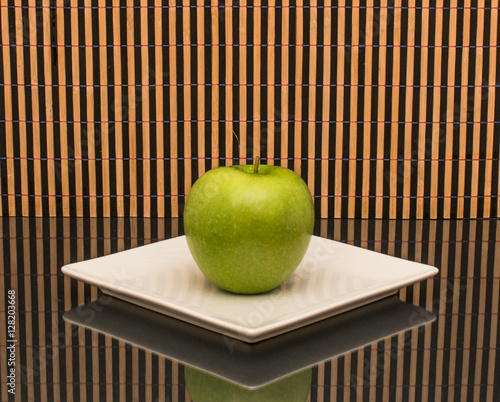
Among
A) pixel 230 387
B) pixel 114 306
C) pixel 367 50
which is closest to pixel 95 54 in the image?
pixel 367 50

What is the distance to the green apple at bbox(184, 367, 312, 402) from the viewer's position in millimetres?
753

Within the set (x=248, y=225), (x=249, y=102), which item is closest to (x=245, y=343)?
(x=248, y=225)

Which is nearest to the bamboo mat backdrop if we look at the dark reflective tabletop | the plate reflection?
the dark reflective tabletop

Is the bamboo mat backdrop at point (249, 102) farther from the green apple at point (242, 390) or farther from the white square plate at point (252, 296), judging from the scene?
the green apple at point (242, 390)

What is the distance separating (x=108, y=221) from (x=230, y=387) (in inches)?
28.7

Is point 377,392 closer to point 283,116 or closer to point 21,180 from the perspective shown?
point 283,116

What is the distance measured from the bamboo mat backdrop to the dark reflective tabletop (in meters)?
0.31

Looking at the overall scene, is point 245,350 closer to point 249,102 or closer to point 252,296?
point 252,296

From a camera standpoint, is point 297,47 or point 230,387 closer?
point 230,387

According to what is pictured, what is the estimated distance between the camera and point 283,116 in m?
1.43

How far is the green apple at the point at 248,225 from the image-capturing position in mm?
902

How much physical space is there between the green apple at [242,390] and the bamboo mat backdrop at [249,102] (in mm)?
694

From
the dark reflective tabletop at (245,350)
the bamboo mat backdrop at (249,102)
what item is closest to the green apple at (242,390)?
the dark reflective tabletop at (245,350)

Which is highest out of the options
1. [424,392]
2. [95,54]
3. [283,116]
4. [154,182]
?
[95,54]
